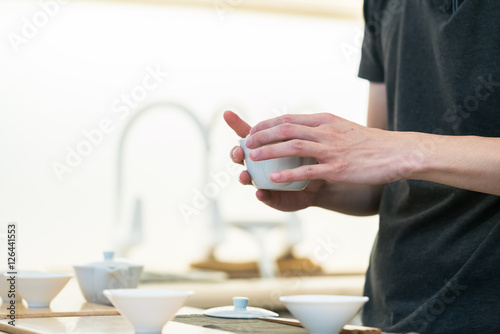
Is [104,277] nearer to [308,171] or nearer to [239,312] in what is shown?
[239,312]

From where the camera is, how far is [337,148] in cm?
101

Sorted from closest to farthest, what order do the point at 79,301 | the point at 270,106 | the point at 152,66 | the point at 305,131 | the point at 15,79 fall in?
the point at 305,131 → the point at 79,301 → the point at 15,79 → the point at 152,66 → the point at 270,106

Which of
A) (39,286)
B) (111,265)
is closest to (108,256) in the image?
(111,265)

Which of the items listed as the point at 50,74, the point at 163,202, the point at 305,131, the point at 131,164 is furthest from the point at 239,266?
the point at 305,131

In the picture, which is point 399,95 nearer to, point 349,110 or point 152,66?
point 152,66

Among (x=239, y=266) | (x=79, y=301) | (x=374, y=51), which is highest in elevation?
(x=374, y=51)

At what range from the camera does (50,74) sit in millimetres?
3203

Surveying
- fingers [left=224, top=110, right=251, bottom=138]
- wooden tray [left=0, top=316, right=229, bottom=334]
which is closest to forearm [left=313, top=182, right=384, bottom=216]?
fingers [left=224, top=110, right=251, bottom=138]

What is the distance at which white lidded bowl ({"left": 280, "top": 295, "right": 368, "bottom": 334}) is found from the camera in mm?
858

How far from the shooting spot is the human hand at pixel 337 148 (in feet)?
3.27

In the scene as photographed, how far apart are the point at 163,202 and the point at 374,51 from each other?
6.39 ft

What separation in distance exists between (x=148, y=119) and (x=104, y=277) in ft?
6.65

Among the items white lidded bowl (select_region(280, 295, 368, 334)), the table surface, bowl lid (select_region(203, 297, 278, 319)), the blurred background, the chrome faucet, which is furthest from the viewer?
the blurred background

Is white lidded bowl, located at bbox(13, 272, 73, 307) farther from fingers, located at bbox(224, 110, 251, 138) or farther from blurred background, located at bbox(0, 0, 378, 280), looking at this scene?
blurred background, located at bbox(0, 0, 378, 280)
